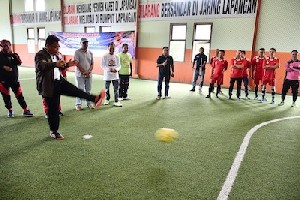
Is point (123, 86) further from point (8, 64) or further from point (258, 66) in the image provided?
point (258, 66)

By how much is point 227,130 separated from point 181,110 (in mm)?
2167

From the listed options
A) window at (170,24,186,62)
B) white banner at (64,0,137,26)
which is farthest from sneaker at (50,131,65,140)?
white banner at (64,0,137,26)

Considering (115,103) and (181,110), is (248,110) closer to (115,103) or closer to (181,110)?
(181,110)

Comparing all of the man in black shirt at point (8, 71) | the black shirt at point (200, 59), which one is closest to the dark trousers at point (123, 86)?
the man in black shirt at point (8, 71)

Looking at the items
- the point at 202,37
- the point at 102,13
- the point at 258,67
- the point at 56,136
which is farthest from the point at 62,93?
the point at 102,13

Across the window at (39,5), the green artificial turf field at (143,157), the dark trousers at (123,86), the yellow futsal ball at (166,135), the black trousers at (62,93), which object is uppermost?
the window at (39,5)

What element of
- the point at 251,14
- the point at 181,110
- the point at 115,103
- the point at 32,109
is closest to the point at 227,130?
the point at 181,110

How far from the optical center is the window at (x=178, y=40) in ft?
46.4

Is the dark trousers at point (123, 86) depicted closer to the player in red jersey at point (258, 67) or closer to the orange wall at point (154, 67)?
→ the player in red jersey at point (258, 67)

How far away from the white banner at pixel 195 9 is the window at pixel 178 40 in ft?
2.02

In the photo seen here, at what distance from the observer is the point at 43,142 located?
191 inches

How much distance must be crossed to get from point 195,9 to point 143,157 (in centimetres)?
1101

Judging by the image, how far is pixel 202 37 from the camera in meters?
13.5

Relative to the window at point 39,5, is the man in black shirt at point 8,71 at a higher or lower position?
lower
